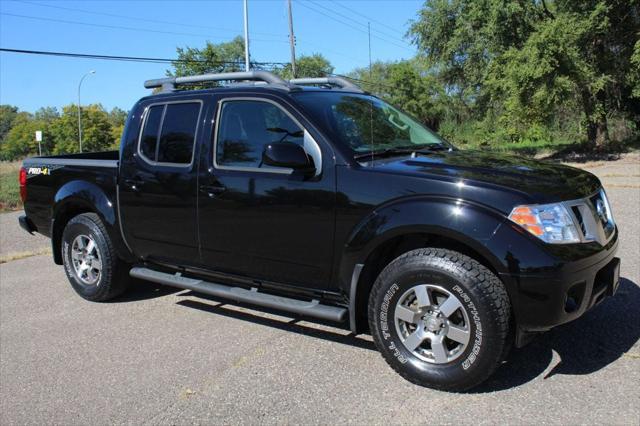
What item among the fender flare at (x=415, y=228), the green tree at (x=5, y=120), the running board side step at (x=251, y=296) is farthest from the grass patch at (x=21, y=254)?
the green tree at (x=5, y=120)

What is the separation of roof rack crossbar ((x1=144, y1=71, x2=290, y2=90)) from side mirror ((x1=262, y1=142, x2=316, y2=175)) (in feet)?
2.91

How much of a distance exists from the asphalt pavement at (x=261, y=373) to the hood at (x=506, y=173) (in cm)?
120

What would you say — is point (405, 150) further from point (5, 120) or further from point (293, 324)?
point (5, 120)

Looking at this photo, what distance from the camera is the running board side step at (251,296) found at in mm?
4043

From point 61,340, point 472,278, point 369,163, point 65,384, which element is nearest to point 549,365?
point 472,278

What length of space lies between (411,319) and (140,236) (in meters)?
2.83

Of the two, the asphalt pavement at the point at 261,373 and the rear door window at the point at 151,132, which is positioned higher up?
the rear door window at the point at 151,132

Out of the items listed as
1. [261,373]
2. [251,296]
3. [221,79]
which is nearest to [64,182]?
[221,79]

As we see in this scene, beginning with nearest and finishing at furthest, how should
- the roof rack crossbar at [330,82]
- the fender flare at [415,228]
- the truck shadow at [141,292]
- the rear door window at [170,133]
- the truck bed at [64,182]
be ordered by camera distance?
the fender flare at [415,228], the rear door window at [170,133], the roof rack crossbar at [330,82], the truck bed at [64,182], the truck shadow at [141,292]

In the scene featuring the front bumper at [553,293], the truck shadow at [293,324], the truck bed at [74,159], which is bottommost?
the truck shadow at [293,324]

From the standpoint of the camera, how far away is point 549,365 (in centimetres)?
387

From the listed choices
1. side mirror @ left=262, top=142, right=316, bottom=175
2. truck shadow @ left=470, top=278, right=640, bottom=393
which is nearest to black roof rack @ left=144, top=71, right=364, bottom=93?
side mirror @ left=262, top=142, right=316, bottom=175

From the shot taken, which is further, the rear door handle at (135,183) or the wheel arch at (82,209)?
the wheel arch at (82,209)

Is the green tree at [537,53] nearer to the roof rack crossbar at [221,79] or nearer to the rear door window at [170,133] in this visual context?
the roof rack crossbar at [221,79]
